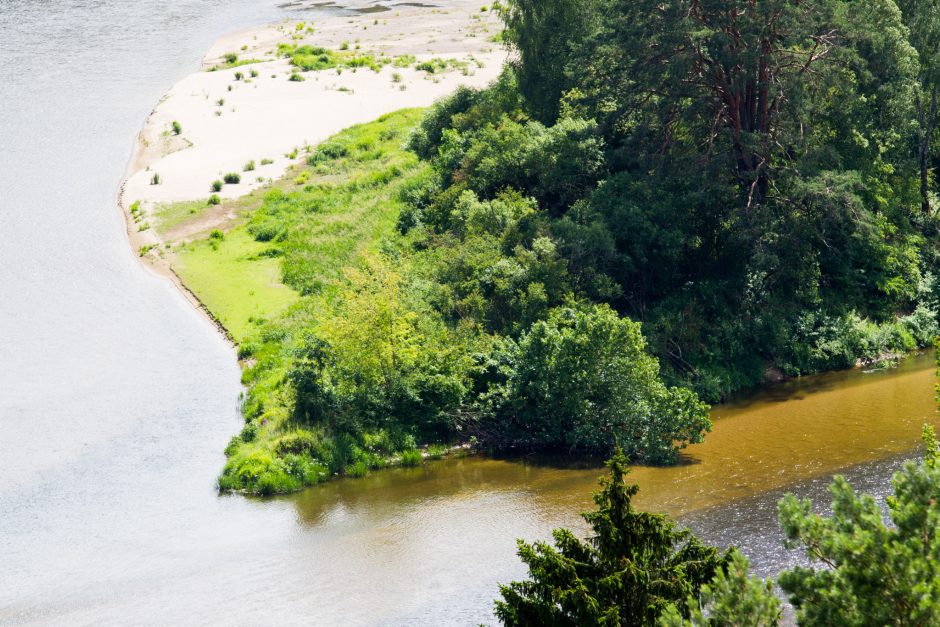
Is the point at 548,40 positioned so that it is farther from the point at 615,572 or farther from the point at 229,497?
the point at 615,572

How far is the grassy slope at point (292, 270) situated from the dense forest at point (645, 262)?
0.64 ft

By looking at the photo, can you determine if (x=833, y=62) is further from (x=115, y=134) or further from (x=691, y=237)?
(x=115, y=134)

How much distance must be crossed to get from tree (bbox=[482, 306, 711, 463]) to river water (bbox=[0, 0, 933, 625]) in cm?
134

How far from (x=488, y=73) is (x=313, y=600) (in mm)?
69783

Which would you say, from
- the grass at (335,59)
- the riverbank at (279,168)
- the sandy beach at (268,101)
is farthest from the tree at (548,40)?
the grass at (335,59)

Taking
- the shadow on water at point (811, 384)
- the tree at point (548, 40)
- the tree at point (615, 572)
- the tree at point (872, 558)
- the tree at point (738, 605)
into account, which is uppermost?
the tree at point (548, 40)

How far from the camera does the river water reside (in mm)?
32812

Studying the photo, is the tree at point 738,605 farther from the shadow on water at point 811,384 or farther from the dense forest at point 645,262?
the shadow on water at point 811,384

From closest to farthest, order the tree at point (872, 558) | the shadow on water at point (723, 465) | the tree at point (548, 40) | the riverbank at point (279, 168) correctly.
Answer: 1. the tree at point (872, 558)
2. the shadow on water at point (723, 465)
3. the riverbank at point (279, 168)
4. the tree at point (548, 40)

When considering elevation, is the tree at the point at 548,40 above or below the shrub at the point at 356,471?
above

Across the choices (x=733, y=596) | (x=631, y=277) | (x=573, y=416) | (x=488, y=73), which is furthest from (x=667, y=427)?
(x=488, y=73)

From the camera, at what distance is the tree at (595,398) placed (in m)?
40.0

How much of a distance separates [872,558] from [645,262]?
33310 mm

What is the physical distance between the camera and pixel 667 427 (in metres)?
39.9
